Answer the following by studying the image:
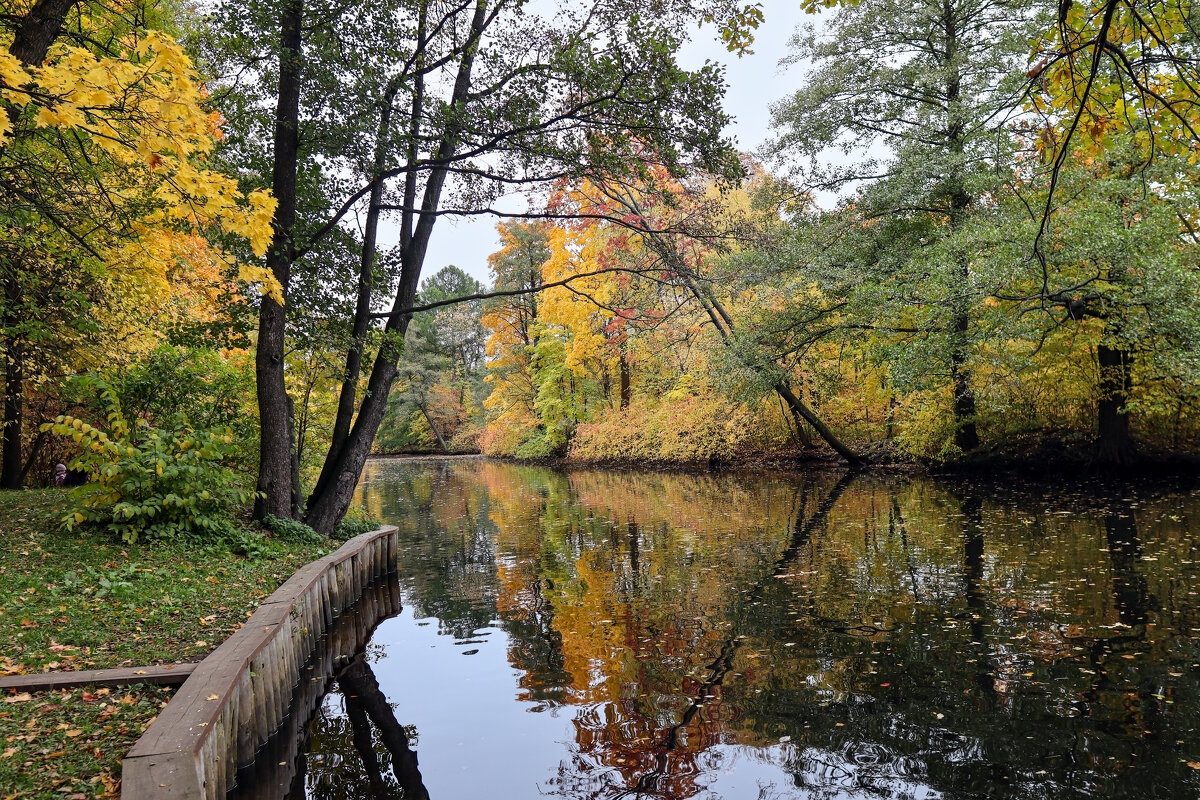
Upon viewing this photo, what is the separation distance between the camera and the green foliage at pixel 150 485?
24.1ft

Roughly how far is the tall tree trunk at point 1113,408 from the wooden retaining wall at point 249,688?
13847 mm

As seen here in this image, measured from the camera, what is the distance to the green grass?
3.23 metres

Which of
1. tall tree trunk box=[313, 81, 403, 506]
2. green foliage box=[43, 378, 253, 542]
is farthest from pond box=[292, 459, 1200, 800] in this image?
green foliage box=[43, 378, 253, 542]

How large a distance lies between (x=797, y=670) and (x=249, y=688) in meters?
Result: 3.65

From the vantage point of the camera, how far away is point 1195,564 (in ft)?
24.0

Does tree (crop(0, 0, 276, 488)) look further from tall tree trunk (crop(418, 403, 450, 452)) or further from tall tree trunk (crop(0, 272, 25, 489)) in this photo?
tall tree trunk (crop(418, 403, 450, 452))

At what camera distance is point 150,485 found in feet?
24.7

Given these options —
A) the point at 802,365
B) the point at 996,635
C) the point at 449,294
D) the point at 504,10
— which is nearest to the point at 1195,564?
the point at 996,635

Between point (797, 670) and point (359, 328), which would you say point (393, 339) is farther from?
point (797, 670)

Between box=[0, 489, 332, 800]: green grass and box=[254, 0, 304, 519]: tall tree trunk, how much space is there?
0.98 m

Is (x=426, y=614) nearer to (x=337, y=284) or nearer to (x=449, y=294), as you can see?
(x=337, y=284)

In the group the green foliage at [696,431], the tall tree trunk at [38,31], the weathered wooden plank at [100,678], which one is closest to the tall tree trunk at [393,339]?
the tall tree trunk at [38,31]

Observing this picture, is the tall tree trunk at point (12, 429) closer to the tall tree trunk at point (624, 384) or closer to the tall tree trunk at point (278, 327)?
the tall tree trunk at point (278, 327)

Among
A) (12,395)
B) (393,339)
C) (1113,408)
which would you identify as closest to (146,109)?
(393,339)
